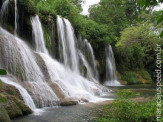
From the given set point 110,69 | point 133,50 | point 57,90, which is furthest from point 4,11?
point 133,50

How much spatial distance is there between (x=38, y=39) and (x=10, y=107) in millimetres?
9071

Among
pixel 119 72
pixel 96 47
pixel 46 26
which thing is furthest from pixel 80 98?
pixel 119 72

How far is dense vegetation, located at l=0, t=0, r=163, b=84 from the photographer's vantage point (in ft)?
47.6

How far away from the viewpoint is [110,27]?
100 feet

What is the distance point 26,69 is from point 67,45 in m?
9.08

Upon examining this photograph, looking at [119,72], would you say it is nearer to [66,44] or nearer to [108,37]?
[108,37]

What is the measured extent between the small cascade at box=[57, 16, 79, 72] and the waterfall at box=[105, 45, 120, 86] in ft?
23.9

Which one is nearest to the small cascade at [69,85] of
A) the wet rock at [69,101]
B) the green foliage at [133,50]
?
the wet rock at [69,101]

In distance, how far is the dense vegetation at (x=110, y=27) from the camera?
14510mm

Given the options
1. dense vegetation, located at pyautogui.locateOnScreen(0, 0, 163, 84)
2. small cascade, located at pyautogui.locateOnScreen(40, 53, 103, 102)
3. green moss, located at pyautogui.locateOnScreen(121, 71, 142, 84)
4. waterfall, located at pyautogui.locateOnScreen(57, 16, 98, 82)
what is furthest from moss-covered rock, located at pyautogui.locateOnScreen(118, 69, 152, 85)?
small cascade, located at pyautogui.locateOnScreen(40, 53, 103, 102)

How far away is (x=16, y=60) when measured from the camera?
31.6 feet

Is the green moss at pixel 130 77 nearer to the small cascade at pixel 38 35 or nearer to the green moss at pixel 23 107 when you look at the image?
the small cascade at pixel 38 35

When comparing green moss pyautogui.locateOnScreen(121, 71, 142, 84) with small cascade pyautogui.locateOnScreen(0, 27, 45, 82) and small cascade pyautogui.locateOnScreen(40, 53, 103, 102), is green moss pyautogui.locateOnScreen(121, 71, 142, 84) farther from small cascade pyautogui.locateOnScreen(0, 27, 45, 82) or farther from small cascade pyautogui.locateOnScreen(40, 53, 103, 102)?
small cascade pyautogui.locateOnScreen(0, 27, 45, 82)

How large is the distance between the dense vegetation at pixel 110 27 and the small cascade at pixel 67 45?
2.24 feet
